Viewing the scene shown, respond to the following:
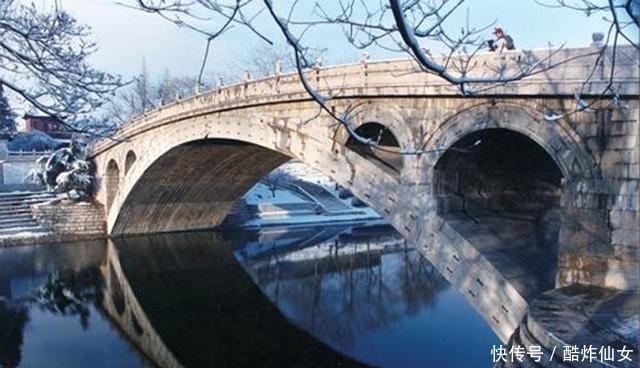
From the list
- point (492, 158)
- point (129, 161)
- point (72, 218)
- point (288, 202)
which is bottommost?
point (72, 218)

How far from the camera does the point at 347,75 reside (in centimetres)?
1198

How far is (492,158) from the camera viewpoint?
35.5 ft

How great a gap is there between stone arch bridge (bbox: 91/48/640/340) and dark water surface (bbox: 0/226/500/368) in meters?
3.10

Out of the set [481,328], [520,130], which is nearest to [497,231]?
[520,130]

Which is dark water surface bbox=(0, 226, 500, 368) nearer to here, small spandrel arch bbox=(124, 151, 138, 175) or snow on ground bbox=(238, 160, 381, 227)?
small spandrel arch bbox=(124, 151, 138, 175)

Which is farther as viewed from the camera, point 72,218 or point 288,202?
point 288,202

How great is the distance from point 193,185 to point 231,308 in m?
11.5

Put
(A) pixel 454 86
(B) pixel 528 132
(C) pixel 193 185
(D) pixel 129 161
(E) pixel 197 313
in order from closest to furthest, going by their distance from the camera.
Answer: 1. (B) pixel 528 132
2. (A) pixel 454 86
3. (E) pixel 197 313
4. (D) pixel 129 161
5. (C) pixel 193 185

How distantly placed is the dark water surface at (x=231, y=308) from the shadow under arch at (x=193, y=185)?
202cm

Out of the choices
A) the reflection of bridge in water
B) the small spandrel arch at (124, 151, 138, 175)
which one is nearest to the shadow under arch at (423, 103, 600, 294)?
the reflection of bridge in water

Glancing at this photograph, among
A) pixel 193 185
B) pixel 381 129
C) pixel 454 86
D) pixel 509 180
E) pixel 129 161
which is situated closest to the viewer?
pixel 454 86

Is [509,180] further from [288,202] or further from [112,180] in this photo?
[288,202]

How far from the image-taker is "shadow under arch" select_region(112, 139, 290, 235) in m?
22.9

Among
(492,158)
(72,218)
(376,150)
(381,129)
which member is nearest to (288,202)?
(72,218)
